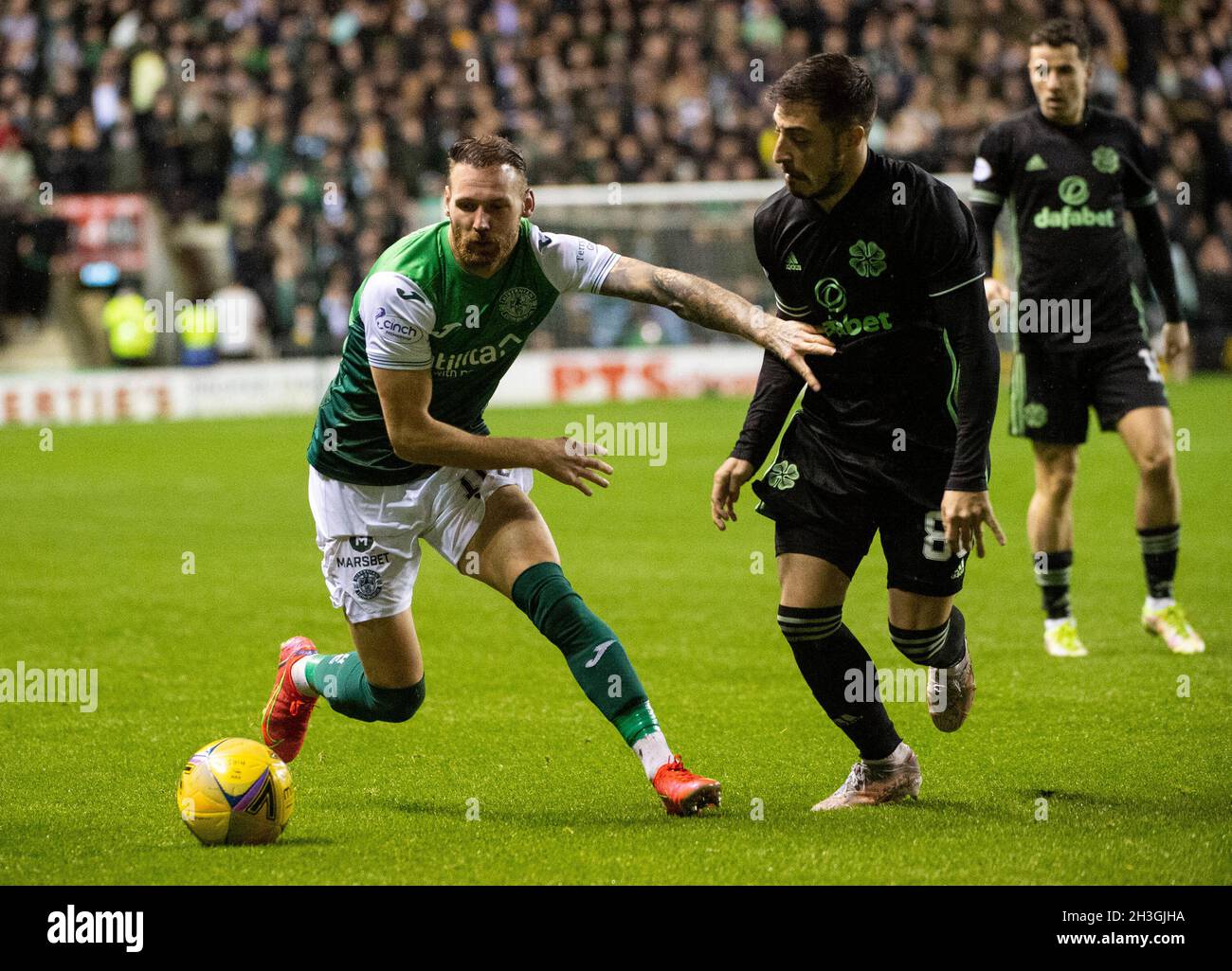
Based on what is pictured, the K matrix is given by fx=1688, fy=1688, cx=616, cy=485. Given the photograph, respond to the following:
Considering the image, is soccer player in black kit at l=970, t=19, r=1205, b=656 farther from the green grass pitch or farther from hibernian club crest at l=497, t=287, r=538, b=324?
hibernian club crest at l=497, t=287, r=538, b=324

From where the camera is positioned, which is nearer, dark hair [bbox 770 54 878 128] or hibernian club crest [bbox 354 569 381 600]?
dark hair [bbox 770 54 878 128]

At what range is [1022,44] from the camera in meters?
25.2

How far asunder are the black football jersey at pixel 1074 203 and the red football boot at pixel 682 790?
344cm

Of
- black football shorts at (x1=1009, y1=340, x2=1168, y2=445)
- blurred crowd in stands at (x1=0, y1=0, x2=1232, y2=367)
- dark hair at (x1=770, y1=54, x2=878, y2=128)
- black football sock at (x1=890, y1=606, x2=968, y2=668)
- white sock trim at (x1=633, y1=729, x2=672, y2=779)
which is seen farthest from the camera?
blurred crowd in stands at (x1=0, y1=0, x2=1232, y2=367)

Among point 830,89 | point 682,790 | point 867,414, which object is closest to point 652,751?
point 682,790

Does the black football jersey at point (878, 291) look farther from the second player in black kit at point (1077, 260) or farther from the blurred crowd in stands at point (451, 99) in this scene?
the blurred crowd in stands at point (451, 99)

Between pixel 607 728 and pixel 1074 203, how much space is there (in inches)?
126

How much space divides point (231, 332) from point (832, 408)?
55.5 feet

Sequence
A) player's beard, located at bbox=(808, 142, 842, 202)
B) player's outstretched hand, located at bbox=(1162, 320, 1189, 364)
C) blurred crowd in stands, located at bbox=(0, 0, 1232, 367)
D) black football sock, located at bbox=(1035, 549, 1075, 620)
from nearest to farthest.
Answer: player's beard, located at bbox=(808, 142, 842, 202), black football sock, located at bbox=(1035, 549, 1075, 620), player's outstretched hand, located at bbox=(1162, 320, 1189, 364), blurred crowd in stands, located at bbox=(0, 0, 1232, 367)

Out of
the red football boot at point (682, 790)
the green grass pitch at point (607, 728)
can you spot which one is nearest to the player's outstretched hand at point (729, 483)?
the red football boot at point (682, 790)

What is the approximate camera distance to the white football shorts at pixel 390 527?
17.6 ft

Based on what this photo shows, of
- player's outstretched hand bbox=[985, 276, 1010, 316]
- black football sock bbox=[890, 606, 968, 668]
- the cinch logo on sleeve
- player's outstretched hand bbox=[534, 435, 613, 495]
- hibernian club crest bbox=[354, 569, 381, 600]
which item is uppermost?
the cinch logo on sleeve

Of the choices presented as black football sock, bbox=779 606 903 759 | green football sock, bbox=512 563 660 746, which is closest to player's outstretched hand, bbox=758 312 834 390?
black football sock, bbox=779 606 903 759

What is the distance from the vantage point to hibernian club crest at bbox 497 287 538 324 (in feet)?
16.8
